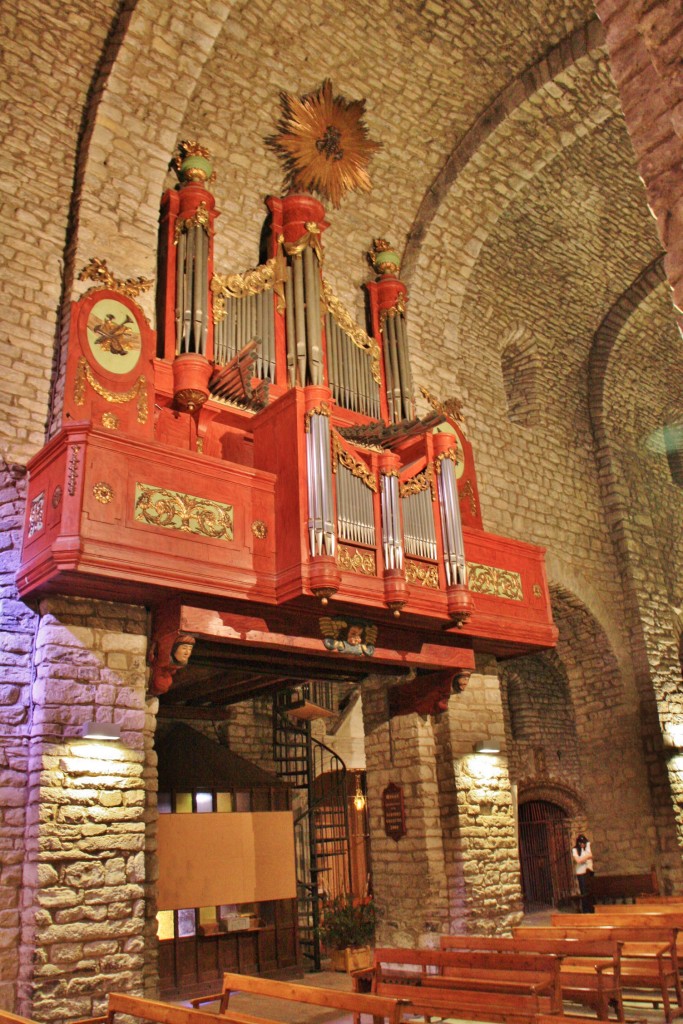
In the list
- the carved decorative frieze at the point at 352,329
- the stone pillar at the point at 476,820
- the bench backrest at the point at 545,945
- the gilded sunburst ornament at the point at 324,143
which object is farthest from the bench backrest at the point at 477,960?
the gilded sunburst ornament at the point at 324,143

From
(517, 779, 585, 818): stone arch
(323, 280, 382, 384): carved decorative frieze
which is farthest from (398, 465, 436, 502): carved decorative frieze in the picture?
(517, 779, 585, 818): stone arch

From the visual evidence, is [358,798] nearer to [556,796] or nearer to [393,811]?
[556,796]

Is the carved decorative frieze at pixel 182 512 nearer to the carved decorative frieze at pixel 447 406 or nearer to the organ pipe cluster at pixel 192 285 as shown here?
the organ pipe cluster at pixel 192 285

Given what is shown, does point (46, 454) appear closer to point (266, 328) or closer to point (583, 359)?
point (266, 328)

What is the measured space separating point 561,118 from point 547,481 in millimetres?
5069

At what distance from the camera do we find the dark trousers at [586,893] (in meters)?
11.5

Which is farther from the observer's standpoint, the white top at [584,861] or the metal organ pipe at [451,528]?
the white top at [584,861]

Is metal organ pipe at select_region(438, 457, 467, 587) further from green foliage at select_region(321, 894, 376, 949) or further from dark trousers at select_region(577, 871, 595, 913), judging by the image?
dark trousers at select_region(577, 871, 595, 913)

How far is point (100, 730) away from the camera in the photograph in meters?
6.40

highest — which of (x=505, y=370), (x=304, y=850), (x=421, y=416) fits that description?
(x=505, y=370)

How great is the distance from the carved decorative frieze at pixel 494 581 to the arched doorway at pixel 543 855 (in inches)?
368

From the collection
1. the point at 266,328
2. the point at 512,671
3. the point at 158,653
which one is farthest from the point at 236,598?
the point at 512,671

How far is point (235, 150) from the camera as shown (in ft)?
33.0

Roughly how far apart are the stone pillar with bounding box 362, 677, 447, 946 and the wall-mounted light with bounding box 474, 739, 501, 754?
0.48 metres
